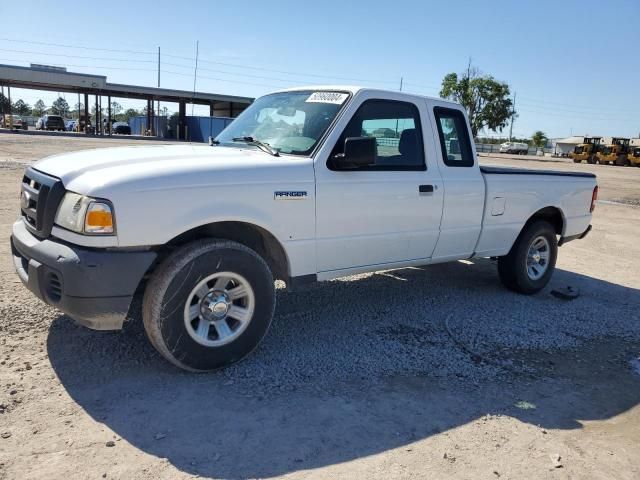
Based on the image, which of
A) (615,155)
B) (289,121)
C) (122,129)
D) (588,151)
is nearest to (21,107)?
(122,129)

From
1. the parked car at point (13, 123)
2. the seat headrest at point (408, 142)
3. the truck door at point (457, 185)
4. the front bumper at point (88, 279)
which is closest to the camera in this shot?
the front bumper at point (88, 279)

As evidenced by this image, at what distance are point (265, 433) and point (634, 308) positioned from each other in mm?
4907

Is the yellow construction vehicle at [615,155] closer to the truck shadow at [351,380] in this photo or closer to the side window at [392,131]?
the truck shadow at [351,380]

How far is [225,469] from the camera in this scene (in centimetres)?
280

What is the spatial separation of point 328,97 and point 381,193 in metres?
0.94

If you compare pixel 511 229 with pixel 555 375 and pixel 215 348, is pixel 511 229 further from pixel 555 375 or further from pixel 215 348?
pixel 215 348

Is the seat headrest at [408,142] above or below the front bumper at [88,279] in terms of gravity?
above

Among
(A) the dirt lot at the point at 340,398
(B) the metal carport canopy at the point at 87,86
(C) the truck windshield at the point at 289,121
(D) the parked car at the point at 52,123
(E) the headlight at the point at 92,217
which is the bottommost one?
(A) the dirt lot at the point at 340,398

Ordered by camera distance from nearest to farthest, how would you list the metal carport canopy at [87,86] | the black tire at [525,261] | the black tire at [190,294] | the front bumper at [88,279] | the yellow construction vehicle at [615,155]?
the front bumper at [88,279]
the black tire at [190,294]
the black tire at [525,261]
the metal carport canopy at [87,86]
the yellow construction vehicle at [615,155]

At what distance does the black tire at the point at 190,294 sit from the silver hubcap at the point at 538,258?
3727 mm

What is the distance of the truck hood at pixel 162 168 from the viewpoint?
132 inches

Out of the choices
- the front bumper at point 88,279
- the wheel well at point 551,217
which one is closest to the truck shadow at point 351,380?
the front bumper at point 88,279

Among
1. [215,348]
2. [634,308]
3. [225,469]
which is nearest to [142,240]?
[215,348]

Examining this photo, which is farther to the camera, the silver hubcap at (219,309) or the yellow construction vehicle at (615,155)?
the yellow construction vehicle at (615,155)
